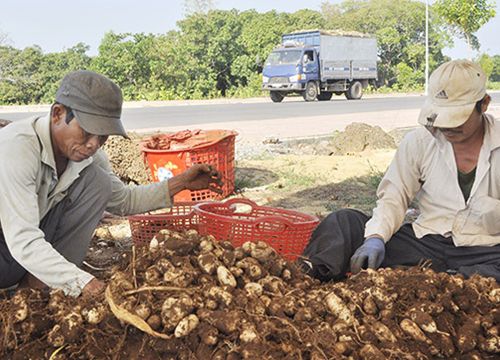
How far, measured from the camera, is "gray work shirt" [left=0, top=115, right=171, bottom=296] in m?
2.14

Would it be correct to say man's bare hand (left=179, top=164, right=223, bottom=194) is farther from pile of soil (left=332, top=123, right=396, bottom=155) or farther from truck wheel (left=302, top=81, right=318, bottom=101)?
truck wheel (left=302, top=81, right=318, bottom=101)

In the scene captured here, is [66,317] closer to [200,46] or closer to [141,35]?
[141,35]

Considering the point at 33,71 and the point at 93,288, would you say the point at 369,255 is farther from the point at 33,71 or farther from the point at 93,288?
the point at 33,71

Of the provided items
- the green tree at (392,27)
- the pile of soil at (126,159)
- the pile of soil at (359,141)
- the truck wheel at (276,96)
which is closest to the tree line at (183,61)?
the green tree at (392,27)

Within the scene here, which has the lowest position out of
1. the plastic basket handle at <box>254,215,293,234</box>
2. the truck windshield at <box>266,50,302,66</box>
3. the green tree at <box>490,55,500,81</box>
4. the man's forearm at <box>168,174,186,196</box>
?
the green tree at <box>490,55,500,81</box>

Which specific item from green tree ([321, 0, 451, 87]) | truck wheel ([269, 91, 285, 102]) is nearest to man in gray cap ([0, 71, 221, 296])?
truck wheel ([269, 91, 285, 102])

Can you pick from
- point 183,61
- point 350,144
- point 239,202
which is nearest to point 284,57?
point 183,61

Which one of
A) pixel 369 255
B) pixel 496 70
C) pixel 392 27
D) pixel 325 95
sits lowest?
pixel 496 70

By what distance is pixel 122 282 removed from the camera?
2.03 m

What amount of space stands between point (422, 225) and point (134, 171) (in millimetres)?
3727

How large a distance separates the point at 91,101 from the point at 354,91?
2371 cm

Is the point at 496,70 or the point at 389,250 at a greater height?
A: the point at 389,250

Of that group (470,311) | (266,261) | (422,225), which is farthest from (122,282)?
(422,225)

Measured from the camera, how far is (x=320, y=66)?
22688 millimetres
